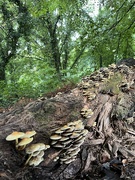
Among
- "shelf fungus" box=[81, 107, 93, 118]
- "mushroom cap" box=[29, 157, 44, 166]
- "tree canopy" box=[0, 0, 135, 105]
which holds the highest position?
"tree canopy" box=[0, 0, 135, 105]

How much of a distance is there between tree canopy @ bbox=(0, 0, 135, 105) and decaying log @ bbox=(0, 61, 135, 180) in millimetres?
2812

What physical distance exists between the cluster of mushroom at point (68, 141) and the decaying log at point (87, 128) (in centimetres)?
8

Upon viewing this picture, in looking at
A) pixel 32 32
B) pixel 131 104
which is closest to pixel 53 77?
pixel 32 32

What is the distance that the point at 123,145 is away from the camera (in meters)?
2.60

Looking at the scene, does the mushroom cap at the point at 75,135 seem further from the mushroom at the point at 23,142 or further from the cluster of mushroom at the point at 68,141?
the mushroom at the point at 23,142

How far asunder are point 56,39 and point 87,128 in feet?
29.8

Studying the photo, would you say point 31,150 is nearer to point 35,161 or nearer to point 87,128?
point 35,161

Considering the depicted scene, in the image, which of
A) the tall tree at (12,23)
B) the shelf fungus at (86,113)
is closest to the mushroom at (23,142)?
the shelf fungus at (86,113)

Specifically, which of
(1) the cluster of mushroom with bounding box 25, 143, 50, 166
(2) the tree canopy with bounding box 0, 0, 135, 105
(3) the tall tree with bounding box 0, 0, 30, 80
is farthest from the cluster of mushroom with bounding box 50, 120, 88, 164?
(3) the tall tree with bounding box 0, 0, 30, 80

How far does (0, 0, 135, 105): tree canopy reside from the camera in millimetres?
6113

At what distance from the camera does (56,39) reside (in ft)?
35.3

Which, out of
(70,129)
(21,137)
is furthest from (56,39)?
(21,137)

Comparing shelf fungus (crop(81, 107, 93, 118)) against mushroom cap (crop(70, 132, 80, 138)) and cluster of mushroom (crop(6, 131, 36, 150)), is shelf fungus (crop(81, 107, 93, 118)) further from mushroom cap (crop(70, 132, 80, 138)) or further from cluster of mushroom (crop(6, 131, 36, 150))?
cluster of mushroom (crop(6, 131, 36, 150))

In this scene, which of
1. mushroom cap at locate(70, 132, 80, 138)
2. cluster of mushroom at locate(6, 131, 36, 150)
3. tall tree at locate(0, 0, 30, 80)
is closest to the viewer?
cluster of mushroom at locate(6, 131, 36, 150)
